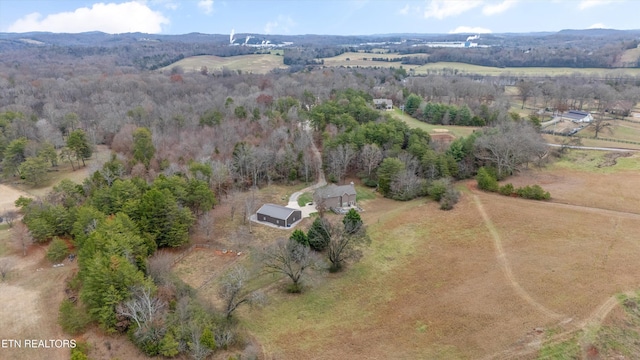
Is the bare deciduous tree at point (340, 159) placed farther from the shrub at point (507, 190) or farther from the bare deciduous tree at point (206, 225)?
the bare deciduous tree at point (206, 225)

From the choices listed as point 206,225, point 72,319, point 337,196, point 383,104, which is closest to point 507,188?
point 337,196

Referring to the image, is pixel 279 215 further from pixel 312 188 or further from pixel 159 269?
pixel 159 269

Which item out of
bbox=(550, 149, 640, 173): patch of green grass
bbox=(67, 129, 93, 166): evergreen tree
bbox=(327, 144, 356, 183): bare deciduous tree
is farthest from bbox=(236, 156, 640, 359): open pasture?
bbox=(67, 129, 93, 166): evergreen tree

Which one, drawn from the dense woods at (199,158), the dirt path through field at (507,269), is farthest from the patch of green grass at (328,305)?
the dirt path through field at (507,269)

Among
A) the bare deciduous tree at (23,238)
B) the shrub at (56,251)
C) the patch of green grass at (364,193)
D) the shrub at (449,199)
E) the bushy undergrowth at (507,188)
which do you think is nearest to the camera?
the shrub at (56,251)

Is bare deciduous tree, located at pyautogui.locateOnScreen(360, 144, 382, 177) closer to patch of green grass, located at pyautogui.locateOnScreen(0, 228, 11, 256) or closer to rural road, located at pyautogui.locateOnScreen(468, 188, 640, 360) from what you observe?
Result: rural road, located at pyautogui.locateOnScreen(468, 188, 640, 360)

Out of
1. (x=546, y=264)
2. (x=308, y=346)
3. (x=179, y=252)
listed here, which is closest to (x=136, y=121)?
(x=179, y=252)
